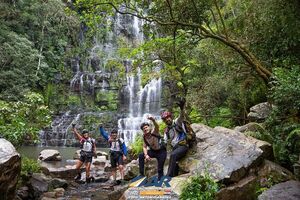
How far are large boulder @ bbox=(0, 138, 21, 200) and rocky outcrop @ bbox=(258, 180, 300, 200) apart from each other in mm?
4765

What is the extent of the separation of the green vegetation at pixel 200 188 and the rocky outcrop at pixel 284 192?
804 mm

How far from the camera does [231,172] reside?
20.5 feet

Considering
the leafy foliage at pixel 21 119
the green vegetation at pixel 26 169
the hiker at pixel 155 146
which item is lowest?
the green vegetation at pixel 26 169

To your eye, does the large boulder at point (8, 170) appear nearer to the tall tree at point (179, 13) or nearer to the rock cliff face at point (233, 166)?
the rock cliff face at point (233, 166)

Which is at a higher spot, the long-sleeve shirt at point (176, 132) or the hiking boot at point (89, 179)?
the long-sleeve shirt at point (176, 132)

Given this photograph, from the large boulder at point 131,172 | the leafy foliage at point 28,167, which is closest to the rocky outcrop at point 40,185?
the leafy foliage at point 28,167

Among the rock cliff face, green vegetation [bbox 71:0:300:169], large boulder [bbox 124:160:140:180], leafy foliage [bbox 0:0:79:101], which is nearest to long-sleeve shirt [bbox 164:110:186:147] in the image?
the rock cliff face

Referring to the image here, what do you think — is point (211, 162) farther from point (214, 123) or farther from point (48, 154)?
point (48, 154)

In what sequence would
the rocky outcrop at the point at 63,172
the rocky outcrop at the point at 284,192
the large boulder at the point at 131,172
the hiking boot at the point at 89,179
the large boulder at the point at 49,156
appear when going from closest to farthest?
the rocky outcrop at the point at 284,192 < the large boulder at the point at 131,172 < the hiking boot at the point at 89,179 < the rocky outcrop at the point at 63,172 < the large boulder at the point at 49,156

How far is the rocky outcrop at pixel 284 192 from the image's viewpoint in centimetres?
532

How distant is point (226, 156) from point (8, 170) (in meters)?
4.43

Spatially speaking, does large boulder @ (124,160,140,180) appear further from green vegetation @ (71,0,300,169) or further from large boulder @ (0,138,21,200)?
large boulder @ (0,138,21,200)

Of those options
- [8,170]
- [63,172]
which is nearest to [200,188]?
[8,170]

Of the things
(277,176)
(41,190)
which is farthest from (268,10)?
(41,190)
